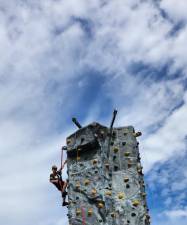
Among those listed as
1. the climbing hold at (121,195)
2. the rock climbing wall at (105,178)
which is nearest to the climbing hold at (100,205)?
the rock climbing wall at (105,178)

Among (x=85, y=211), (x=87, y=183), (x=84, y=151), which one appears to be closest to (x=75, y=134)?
(x=84, y=151)

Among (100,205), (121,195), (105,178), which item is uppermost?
(105,178)

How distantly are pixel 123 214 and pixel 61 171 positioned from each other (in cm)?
190

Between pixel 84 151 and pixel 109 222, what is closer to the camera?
pixel 109 222

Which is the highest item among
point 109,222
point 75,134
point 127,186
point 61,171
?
point 75,134

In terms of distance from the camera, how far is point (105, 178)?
8508 millimetres

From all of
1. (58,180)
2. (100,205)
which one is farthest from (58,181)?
(100,205)

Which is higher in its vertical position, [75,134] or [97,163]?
[75,134]

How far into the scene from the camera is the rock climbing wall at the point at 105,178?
819 centimetres

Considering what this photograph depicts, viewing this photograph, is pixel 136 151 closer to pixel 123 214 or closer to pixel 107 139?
pixel 107 139

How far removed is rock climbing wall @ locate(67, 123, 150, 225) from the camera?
26.9ft

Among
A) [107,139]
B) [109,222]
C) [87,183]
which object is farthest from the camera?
[107,139]

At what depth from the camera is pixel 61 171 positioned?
9.27 meters

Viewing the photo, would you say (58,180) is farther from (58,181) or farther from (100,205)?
(100,205)
